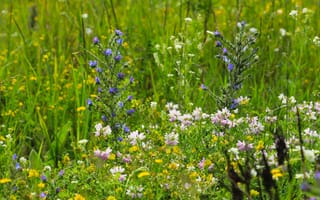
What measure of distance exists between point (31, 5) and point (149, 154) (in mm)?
3138

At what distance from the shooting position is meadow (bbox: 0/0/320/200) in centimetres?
254

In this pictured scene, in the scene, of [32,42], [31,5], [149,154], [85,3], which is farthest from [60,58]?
[149,154]

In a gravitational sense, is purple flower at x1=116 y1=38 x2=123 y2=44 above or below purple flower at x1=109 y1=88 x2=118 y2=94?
above

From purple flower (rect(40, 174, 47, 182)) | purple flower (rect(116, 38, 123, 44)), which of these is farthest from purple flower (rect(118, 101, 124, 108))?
purple flower (rect(40, 174, 47, 182))

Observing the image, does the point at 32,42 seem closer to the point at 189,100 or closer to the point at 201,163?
the point at 189,100

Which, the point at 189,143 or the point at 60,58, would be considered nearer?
the point at 189,143

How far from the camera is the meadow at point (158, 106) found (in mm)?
2539

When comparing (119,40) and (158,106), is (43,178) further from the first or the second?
(158,106)

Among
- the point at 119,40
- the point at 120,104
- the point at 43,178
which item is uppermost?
the point at 119,40

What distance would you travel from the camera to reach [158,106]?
3.72 meters

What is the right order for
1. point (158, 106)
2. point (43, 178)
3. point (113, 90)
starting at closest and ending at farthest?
point (43, 178) < point (113, 90) < point (158, 106)

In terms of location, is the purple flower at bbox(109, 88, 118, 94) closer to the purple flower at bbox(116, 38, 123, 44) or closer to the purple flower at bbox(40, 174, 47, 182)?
the purple flower at bbox(116, 38, 123, 44)

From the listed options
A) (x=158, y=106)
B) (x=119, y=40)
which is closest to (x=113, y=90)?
(x=119, y=40)

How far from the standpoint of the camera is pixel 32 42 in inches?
179
